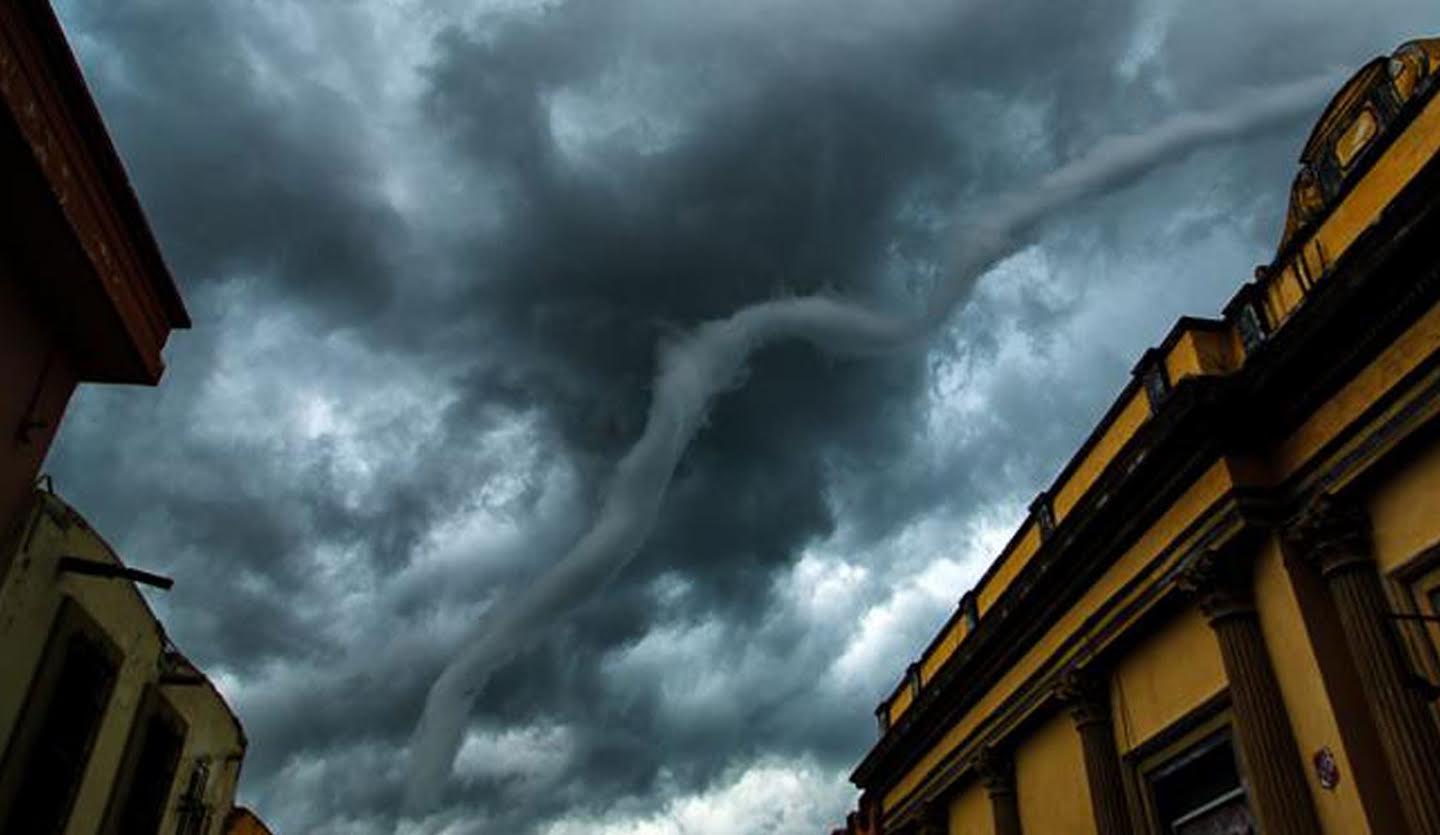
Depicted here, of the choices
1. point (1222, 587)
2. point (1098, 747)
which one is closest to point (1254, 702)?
point (1222, 587)

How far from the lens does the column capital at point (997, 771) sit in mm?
14989

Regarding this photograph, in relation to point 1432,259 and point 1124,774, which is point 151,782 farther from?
point 1432,259

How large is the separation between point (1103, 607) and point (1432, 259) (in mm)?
5460

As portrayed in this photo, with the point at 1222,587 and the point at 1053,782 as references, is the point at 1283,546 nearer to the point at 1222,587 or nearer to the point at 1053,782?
the point at 1222,587

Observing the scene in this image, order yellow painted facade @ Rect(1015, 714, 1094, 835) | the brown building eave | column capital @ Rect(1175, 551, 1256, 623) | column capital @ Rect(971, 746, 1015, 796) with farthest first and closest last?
column capital @ Rect(971, 746, 1015, 796)
yellow painted facade @ Rect(1015, 714, 1094, 835)
column capital @ Rect(1175, 551, 1256, 623)
the brown building eave

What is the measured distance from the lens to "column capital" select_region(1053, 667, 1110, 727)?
482 inches

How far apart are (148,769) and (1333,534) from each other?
11467mm

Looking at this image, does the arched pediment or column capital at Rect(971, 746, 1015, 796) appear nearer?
the arched pediment

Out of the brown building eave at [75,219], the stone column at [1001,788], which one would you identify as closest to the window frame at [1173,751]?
the stone column at [1001,788]

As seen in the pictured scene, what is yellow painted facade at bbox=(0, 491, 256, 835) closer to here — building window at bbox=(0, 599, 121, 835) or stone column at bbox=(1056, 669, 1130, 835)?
building window at bbox=(0, 599, 121, 835)

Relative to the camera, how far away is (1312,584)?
9.09 meters

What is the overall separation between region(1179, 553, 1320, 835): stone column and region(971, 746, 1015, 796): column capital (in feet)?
18.8

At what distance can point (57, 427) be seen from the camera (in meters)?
7.88

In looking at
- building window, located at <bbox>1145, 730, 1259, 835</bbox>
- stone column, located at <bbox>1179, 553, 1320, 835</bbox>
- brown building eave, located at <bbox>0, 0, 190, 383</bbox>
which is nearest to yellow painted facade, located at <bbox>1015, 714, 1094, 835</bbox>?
building window, located at <bbox>1145, 730, 1259, 835</bbox>
